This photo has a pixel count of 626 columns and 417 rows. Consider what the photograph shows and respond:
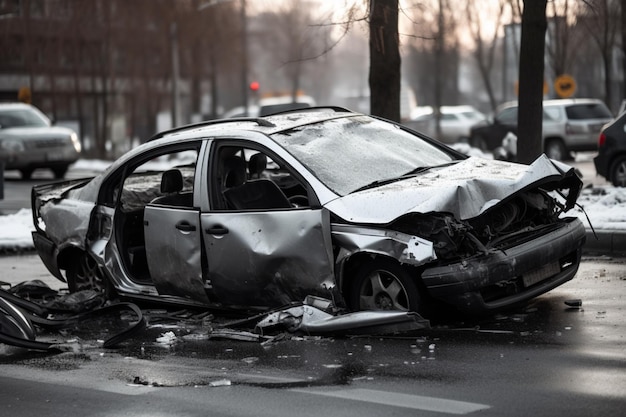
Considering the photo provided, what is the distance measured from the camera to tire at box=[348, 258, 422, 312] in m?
7.52

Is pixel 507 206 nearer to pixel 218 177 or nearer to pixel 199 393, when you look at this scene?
pixel 218 177

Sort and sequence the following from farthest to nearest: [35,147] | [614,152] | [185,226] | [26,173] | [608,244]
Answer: [26,173], [35,147], [614,152], [608,244], [185,226]

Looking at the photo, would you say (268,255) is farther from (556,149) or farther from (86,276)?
(556,149)

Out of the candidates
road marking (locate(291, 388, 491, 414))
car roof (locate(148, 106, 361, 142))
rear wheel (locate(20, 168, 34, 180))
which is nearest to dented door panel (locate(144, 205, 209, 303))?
car roof (locate(148, 106, 361, 142))

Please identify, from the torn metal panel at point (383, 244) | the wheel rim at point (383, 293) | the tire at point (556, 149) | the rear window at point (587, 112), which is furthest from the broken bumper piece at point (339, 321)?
the rear window at point (587, 112)

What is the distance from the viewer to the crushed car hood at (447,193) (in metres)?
7.42

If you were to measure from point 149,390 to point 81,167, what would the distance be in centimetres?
2997

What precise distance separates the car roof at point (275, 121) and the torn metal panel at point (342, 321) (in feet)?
4.67

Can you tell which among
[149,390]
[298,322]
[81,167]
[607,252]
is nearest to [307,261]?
[298,322]

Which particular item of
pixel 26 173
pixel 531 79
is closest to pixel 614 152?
pixel 531 79

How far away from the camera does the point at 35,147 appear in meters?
27.9

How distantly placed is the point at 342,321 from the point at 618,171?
12.1 metres

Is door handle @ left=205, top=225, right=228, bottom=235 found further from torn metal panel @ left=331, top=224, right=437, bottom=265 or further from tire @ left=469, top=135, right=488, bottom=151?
tire @ left=469, top=135, right=488, bottom=151

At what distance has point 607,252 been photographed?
38.1 ft
